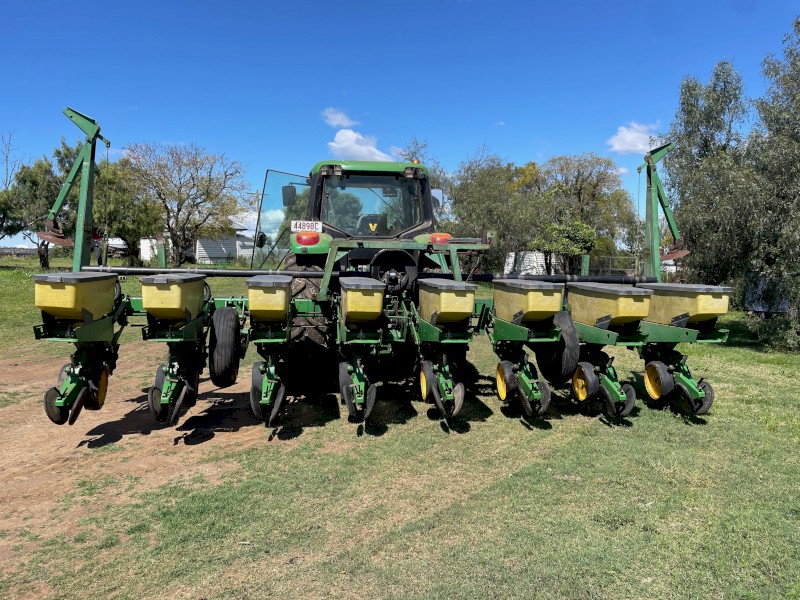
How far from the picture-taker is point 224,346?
190 inches

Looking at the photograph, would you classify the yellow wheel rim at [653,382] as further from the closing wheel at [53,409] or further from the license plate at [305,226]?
the closing wheel at [53,409]

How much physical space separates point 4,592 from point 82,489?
1.19 m

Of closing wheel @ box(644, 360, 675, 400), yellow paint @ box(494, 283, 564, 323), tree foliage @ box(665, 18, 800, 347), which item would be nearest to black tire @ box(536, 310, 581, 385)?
yellow paint @ box(494, 283, 564, 323)

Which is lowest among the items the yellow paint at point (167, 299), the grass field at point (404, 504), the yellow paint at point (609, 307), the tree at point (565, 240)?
the grass field at point (404, 504)

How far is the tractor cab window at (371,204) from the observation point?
21.8 feet

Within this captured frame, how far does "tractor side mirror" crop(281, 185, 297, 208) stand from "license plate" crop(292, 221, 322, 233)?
1234mm

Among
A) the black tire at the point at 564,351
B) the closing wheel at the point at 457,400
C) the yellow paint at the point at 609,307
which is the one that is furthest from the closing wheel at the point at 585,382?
the closing wheel at the point at 457,400

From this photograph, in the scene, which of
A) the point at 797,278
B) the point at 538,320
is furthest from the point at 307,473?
the point at 797,278

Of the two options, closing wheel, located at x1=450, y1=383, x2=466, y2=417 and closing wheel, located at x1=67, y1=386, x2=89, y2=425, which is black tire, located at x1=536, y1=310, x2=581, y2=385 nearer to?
closing wheel, located at x1=450, y1=383, x2=466, y2=417

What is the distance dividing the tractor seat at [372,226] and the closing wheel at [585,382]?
289cm

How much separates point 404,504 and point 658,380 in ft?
11.1

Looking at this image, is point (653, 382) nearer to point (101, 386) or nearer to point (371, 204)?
point (371, 204)

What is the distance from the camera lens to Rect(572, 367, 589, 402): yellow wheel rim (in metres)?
5.30

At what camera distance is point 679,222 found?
41.2ft
